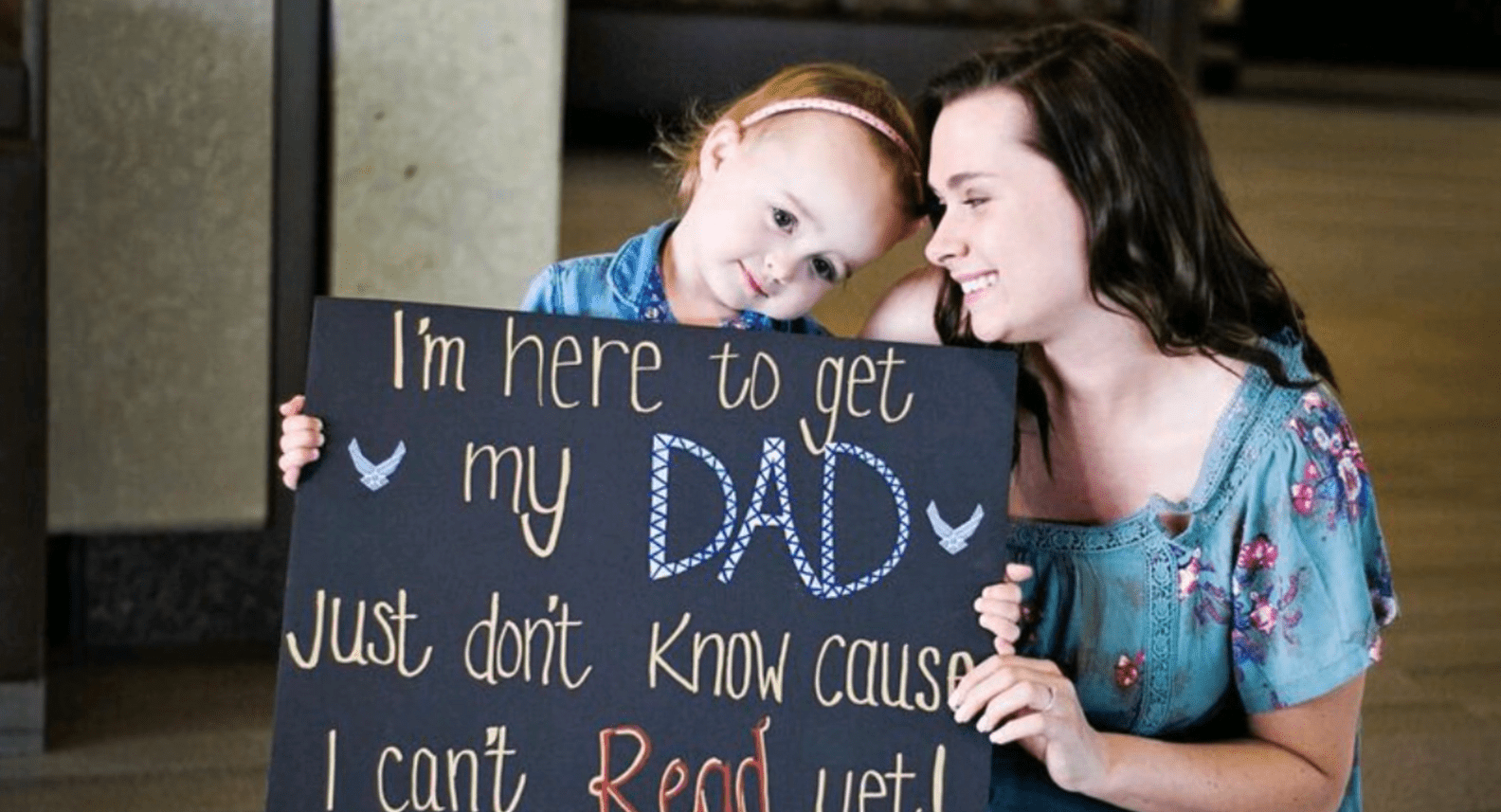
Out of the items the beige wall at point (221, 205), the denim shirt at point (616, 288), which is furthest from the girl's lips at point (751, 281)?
the beige wall at point (221, 205)

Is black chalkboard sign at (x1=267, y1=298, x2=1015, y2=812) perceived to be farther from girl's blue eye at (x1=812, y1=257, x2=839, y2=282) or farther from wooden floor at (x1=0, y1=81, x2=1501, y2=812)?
wooden floor at (x1=0, y1=81, x2=1501, y2=812)

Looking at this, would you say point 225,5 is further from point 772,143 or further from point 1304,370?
point 1304,370

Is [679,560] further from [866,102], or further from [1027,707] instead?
[866,102]

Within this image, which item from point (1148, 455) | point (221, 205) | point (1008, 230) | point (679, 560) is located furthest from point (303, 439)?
point (221, 205)

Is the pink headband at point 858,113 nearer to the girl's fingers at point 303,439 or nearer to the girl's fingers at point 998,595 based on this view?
the girl's fingers at point 998,595

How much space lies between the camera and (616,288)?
209cm

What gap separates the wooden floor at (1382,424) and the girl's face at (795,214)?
1213mm

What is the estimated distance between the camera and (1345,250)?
7.04 meters

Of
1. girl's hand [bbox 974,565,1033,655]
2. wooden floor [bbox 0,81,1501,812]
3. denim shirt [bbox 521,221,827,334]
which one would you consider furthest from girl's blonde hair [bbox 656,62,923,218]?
wooden floor [bbox 0,81,1501,812]

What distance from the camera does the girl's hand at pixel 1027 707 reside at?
1.66 m

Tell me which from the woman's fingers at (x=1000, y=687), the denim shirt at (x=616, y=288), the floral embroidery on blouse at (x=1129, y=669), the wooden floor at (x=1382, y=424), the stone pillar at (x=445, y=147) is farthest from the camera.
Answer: the stone pillar at (x=445, y=147)

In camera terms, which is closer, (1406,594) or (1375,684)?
(1375,684)

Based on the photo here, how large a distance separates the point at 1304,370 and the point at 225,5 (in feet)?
5.69

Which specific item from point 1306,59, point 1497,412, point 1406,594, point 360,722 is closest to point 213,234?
point 360,722
